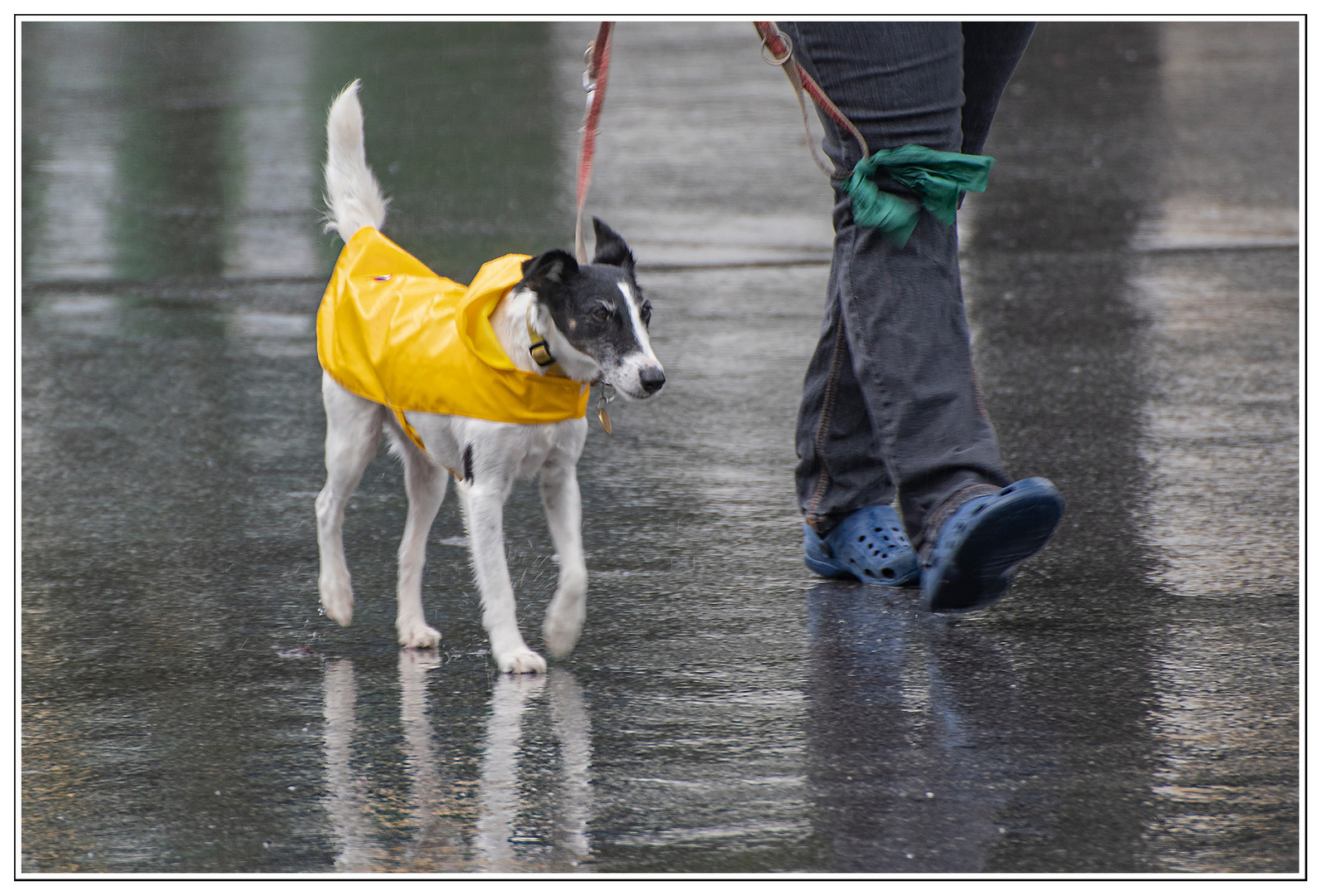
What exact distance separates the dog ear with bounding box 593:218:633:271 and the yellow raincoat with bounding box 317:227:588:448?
7.3 inches

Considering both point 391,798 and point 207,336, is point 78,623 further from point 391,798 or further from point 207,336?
point 207,336

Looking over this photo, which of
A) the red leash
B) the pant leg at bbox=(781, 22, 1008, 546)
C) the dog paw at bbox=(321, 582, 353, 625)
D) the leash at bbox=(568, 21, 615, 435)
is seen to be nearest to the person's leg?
the pant leg at bbox=(781, 22, 1008, 546)

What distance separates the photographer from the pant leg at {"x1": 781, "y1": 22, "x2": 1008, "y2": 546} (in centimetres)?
379

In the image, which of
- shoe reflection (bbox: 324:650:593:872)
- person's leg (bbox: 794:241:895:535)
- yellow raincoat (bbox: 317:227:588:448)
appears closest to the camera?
shoe reflection (bbox: 324:650:593:872)

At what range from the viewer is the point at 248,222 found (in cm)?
884

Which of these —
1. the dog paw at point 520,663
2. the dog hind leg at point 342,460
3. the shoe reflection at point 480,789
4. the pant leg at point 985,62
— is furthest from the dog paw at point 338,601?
the pant leg at point 985,62

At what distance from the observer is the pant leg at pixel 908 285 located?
3.79m

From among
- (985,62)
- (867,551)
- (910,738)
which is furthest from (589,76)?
(910,738)

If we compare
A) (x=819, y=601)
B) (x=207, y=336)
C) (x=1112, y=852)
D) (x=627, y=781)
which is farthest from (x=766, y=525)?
(x=207, y=336)

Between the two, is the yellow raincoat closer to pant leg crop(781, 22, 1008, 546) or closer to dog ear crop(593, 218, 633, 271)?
dog ear crop(593, 218, 633, 271)

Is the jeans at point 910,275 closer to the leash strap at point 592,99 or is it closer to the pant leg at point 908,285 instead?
the pant leg at point 908,285

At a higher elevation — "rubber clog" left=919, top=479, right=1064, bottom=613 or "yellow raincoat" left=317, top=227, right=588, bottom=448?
"yellow raincoat" left=317, top=227, right=588, bottom=448

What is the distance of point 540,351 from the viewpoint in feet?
11.5

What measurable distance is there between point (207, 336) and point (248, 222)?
86.4 inches
